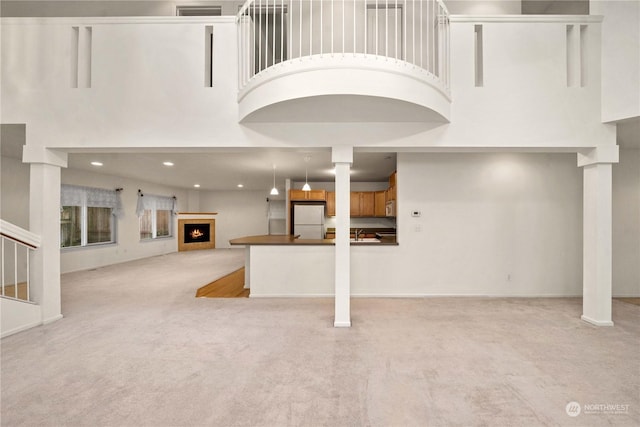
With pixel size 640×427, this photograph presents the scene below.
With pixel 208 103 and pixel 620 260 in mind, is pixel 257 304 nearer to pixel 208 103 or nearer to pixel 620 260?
pixel 208 103

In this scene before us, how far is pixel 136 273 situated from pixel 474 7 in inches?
326

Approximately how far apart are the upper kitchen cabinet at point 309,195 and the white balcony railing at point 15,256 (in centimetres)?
528

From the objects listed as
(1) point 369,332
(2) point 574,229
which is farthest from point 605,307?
(1) point 369,332

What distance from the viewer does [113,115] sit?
3260 millimetres

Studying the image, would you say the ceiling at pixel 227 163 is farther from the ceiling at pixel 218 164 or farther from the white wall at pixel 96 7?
the white wall at pixel 96 7

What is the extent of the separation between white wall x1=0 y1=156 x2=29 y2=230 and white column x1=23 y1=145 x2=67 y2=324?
3.06 meters

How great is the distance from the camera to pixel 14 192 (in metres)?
5.36

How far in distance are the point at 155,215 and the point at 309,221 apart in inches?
207

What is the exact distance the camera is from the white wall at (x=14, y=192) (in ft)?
17.1

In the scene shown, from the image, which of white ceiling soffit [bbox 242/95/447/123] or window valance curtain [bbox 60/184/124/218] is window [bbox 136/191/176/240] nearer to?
window valance curtain [bbox 60/184/124/218]

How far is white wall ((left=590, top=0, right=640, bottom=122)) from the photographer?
293cm

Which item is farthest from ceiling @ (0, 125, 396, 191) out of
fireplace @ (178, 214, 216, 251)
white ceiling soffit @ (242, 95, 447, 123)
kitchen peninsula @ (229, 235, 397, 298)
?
fireplace @ (178, 214, 216, 251)

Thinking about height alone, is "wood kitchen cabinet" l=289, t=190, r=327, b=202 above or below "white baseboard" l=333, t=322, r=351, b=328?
above

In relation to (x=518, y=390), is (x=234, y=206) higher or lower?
higher
